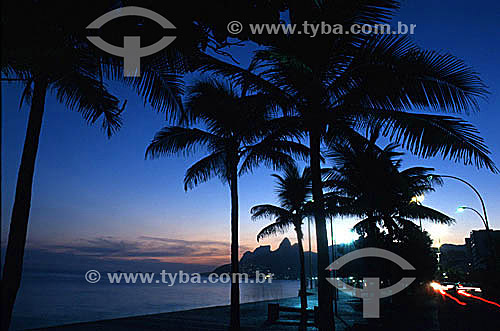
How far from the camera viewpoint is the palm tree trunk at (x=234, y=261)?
1110 centimetres

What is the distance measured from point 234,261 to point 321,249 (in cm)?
476

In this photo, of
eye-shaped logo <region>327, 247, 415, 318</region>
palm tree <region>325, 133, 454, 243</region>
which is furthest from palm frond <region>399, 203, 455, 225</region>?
eye-shaped logo <region>327, 247, 415, 318</region>

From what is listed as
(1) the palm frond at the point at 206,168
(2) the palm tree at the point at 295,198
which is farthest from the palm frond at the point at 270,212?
(1) the palm frond at the point at 206,168

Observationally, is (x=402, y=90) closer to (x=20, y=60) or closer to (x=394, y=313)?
(x=20, y=60)

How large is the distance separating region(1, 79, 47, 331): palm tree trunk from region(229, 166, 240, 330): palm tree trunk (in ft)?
23.8

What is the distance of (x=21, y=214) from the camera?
459 cm

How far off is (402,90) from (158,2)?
216 inches

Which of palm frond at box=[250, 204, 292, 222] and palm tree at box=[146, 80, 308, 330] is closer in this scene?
palm tree at box=[146, 80, 308, 330]

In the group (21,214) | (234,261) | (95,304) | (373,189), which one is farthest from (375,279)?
(95,304)

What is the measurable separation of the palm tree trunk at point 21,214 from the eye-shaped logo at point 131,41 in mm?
1279

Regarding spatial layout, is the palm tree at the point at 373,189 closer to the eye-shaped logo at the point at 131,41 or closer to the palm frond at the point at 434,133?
the palm frond at the point at 434,133

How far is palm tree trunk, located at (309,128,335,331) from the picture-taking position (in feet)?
23.7

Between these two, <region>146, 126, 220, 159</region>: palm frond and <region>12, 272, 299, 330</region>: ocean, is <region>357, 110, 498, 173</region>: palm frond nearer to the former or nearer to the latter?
<region>146, 126, 220, 159</region>: palm frond

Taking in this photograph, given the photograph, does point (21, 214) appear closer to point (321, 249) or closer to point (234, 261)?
point (321, 249)
